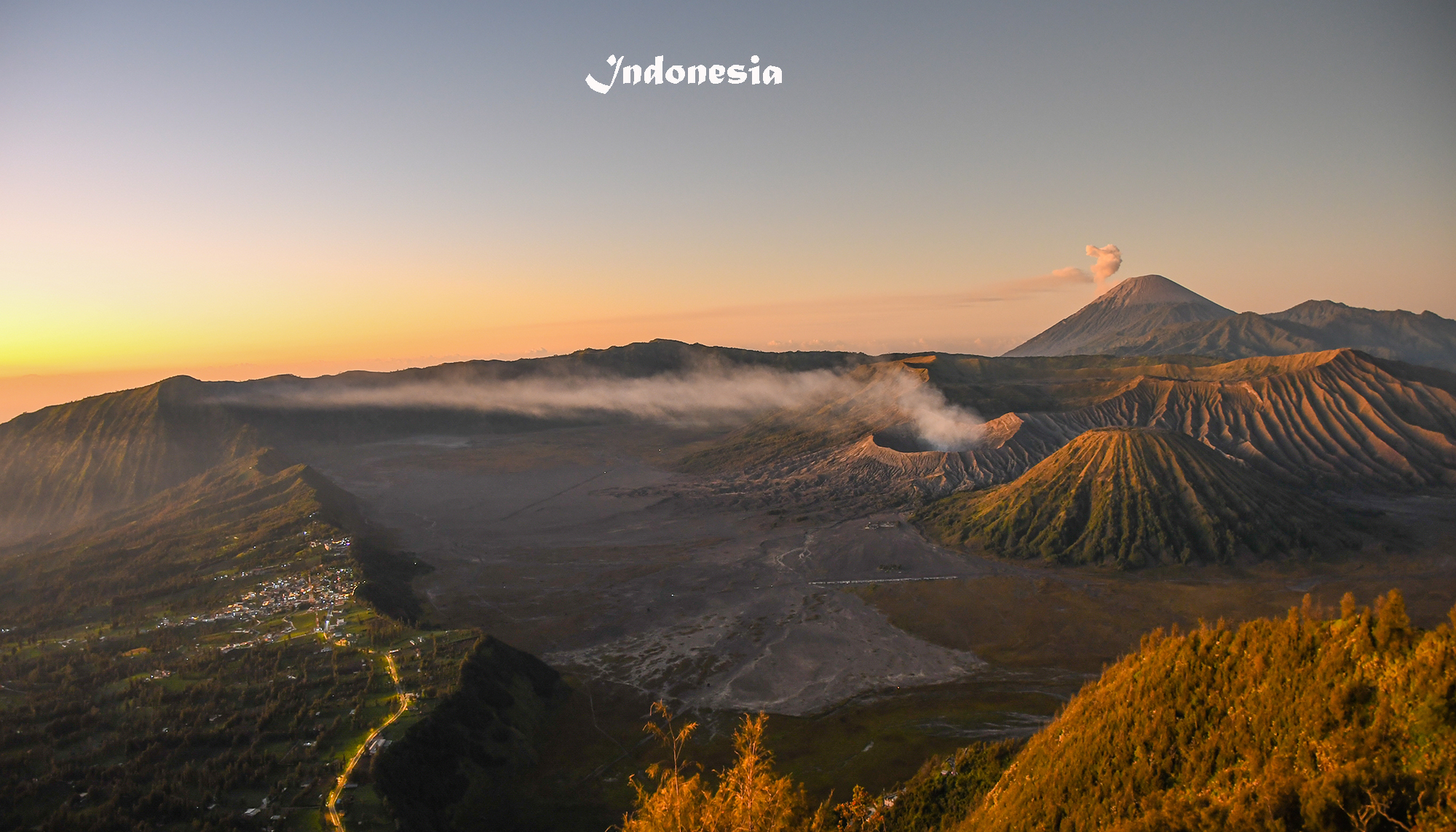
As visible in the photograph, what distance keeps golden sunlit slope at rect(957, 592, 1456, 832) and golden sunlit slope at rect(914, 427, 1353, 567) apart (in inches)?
1612

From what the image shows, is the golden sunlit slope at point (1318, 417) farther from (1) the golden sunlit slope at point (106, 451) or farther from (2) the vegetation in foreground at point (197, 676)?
(1) the golden sunlit slope at point (106, 451)

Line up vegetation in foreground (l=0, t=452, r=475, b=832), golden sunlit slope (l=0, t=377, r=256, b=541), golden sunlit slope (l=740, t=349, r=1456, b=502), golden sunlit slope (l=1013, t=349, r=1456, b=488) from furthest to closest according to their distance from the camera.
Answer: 1. golden sunlit slope (l=0, t=377, r=256, b=541)
2. golden sunlit slope (l=740, t=349, r=1456, b=502)
3. golden sunlit slope (l=1013, t=349, r=1456, b=488)
4. vegetation in foreground (l=0, t=452, r=475, b=832)

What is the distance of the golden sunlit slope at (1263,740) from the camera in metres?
9.62

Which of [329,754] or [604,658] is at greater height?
[329,754]

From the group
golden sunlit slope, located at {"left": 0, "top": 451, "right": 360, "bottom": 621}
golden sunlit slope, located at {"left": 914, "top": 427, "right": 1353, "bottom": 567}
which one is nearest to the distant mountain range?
golden sunlit slope, located at {"left": 914, "top": 427, "right": 1353, "bottom": 567}

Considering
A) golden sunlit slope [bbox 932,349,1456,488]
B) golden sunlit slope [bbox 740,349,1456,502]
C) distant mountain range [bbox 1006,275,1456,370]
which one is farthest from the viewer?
distant mountain range [bbox 1006,275,1456,370]

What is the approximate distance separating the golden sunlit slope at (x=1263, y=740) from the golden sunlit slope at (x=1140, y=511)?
40.9 metres

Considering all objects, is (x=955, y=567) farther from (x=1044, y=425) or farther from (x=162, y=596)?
(x=162, y=596)

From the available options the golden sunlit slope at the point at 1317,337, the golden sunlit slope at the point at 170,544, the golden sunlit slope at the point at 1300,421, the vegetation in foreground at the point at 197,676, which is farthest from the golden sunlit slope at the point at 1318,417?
the golden sunlit slope at the point at 1317,337

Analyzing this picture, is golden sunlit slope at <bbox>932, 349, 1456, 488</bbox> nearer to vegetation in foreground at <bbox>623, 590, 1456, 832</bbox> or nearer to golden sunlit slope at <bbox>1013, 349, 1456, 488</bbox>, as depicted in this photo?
golden sunlit slope at <bbox>1013, 349, 1456, 488</bbox>

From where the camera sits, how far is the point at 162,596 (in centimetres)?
4625

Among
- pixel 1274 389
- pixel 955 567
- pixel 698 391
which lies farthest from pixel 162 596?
pixel 698 391

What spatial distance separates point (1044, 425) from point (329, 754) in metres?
76.7

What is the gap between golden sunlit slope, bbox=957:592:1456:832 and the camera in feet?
31.6
